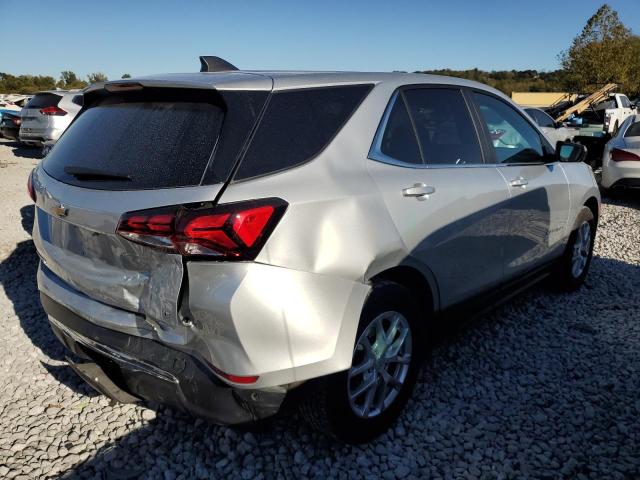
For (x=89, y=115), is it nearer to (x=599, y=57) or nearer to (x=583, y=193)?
(x=583, y=193)

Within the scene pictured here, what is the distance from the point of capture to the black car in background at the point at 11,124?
1441cm

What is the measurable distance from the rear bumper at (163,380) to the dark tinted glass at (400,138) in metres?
1.26

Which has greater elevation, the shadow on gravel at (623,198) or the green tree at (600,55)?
the green tree at (600,55)

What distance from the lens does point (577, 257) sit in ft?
15.0

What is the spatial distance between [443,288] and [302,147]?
3.90 feet

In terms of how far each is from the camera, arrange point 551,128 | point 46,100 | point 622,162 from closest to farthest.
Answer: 1. point 622,162
2. point 46,100
3. point 551,128

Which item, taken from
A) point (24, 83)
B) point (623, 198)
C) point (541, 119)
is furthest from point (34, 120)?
point (24, 83)

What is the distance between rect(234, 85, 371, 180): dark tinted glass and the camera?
76.2 inches

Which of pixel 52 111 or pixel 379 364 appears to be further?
pixel 52 111

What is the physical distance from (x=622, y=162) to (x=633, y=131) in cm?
98

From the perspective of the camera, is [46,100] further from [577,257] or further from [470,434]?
[470,434]

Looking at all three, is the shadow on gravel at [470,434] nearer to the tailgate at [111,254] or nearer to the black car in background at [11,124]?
the tailgate at [111,254]

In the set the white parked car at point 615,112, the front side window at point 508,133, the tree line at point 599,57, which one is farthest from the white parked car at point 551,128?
the tree line at point 599,57

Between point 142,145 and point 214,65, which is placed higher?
point 214,65
